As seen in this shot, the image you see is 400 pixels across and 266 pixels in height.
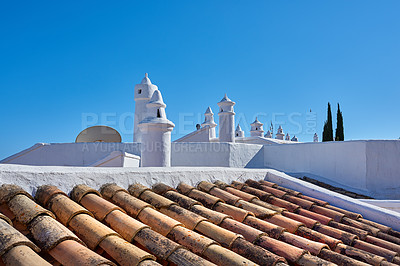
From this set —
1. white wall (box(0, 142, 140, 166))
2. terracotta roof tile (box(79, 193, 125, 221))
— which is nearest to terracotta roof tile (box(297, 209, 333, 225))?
terracotta roof tile (box(79, 193, 125, 221))

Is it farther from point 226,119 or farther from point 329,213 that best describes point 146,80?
point 329,213

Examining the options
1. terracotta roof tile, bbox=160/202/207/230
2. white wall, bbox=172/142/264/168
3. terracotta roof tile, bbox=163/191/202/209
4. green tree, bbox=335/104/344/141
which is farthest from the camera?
green tree, bbox=335/104/344/141

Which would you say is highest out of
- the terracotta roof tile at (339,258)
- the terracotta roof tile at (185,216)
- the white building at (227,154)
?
the white building at (227,154)

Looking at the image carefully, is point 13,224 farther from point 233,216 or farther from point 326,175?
point 326,175

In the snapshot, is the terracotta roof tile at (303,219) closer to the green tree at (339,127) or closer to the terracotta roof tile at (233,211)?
the terracotta roof tile at (233,211)

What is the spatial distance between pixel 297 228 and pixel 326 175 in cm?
863

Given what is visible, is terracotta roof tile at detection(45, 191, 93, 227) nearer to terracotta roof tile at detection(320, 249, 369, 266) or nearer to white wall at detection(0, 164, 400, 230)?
white wall at detection(0, 164, 400, 230)

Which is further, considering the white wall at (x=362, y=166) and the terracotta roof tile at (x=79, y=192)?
the white wall at (x=362, y=166)

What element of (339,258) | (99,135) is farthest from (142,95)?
(339,258)

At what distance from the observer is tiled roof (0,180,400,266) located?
6.11 ft

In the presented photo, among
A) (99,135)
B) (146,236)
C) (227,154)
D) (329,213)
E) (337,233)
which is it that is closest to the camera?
(146,236)

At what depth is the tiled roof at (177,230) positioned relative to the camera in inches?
73.3

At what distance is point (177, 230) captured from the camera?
234 centimetres

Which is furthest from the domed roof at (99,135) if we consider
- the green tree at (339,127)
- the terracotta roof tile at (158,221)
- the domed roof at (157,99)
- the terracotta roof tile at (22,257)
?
the green tree at (339,127)
